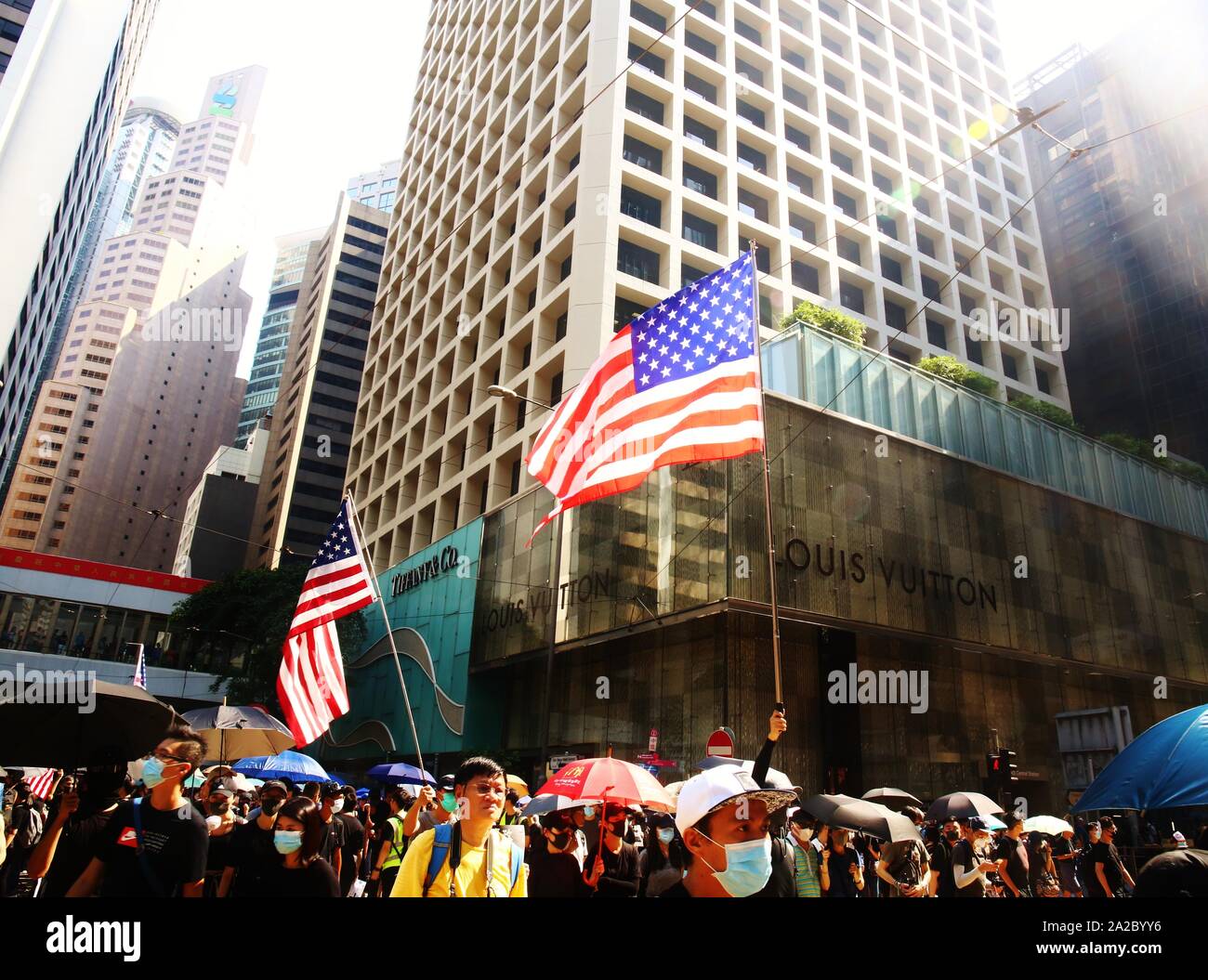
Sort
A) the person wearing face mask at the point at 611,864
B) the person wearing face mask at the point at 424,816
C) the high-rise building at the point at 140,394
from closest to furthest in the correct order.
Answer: the person wearing face mask at the point at 611,864 < the person wearing face mask at the point at 424,816 < the high-rise building at the point at 140,394

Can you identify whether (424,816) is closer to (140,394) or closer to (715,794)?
(715,794)

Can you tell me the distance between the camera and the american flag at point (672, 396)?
9.62 metres

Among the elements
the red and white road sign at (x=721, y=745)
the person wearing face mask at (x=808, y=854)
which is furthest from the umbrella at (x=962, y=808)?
the red and white road sign at (x=721, y=745)

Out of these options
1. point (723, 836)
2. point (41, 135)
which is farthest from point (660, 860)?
point (41, 135)

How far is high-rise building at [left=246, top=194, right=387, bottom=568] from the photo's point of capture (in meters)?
86.3

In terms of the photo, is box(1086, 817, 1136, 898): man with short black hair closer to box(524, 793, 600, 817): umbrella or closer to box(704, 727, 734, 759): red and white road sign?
box(704, 727, 734, 759): red and white road sign

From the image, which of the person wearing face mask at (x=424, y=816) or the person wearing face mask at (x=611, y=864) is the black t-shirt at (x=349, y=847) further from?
→ the person wearing face mask at (x=611, y=864)

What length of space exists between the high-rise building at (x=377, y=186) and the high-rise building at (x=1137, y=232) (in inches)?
4647

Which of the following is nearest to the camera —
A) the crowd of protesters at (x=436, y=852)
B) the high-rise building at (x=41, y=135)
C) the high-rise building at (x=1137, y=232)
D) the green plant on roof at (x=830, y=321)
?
Answer: the crowd of protesters at (x=436, y=852)

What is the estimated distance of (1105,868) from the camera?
1028cm

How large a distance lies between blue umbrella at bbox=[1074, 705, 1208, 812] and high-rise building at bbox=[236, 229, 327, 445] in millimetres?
151071

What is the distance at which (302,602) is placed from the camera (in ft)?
50.3

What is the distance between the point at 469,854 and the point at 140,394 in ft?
547

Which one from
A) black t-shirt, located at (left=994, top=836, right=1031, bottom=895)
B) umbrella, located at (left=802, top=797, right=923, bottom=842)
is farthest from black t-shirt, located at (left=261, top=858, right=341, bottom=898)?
black t-shirt, located at (left=994, top=836, right=1031, bottom=895)
